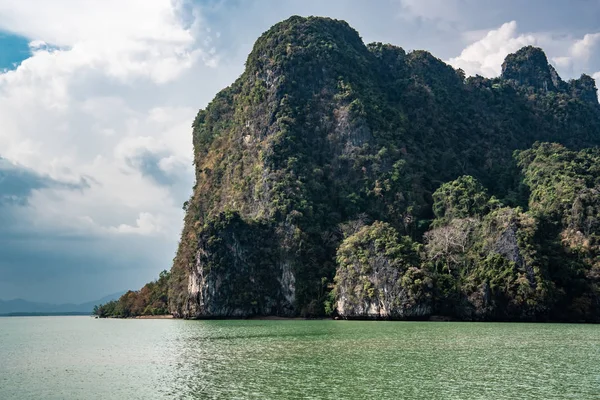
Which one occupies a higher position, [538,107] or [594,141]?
[538,107]

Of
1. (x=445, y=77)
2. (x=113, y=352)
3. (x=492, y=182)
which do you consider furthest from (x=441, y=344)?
(x=445, y=77)

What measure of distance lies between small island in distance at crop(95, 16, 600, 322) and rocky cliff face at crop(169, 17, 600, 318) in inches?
10.9

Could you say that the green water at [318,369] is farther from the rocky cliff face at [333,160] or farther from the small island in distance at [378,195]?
the rocky cliff face at [333,160]

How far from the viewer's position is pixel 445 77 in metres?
119

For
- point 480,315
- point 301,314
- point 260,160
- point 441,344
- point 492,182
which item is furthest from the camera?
point 492,182

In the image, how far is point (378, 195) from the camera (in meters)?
84.1

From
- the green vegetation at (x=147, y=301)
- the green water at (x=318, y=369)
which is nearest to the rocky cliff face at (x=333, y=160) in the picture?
the green vegetation at (x=147, y=301)

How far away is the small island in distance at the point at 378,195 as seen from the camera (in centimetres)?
6281

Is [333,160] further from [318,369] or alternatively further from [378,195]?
[318,369]

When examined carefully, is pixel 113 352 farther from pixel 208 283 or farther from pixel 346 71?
pixel 346 71

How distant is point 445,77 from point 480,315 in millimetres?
71801

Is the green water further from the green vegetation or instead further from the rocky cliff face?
the green vegetation

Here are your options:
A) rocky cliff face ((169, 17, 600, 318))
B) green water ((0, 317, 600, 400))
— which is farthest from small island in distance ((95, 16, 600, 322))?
green water ((0, 317, 600, 400))

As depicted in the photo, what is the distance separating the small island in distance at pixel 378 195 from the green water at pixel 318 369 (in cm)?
2475
